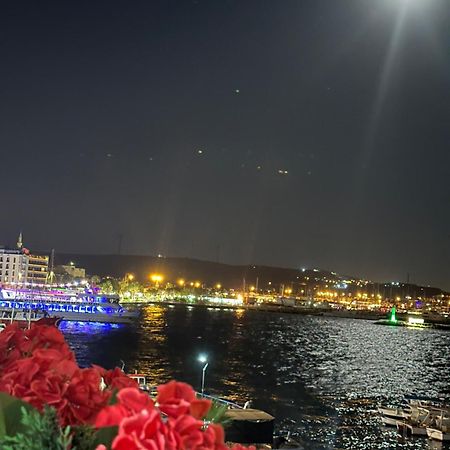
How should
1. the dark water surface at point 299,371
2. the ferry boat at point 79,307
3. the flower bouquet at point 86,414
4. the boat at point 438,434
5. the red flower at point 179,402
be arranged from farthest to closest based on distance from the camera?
the ferry boat at point 79,307 < the dark water surface at point 299,371 < the boat at point 438,434 < the red flower at point 179,402 < the flower bouquet at point 86,414

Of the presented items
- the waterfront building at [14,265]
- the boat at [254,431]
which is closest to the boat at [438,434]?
the boat at [254,431]

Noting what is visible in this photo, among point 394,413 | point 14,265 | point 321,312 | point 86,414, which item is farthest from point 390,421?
point 321,312

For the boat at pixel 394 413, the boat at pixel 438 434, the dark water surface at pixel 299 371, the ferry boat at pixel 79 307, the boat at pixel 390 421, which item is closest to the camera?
the boat at pixel 438 434

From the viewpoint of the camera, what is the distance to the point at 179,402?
130 cm

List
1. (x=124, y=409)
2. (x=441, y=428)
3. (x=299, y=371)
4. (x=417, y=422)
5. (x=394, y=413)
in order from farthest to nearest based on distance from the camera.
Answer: (x=299, y=371) < (x=394, y=413) < (x=417, y=422) < (x=441, y=428) < (x=124, y=409)

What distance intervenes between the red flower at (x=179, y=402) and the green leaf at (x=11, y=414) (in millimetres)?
290

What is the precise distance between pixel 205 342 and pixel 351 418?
40.5m

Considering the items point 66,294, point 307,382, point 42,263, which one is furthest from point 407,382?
point 42,263

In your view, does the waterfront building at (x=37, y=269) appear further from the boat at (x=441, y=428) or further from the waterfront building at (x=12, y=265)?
the boat at (x=441, y=428)

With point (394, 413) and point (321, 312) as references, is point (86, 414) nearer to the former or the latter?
point (394, 413)

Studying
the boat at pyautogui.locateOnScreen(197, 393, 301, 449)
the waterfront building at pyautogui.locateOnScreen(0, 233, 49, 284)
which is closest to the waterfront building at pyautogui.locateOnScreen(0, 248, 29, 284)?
the waterfront building at pyautogui.locateOnScreen(0, 233, 49, 284)

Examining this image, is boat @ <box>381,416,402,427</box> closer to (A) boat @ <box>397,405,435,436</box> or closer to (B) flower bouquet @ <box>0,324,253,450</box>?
(A) boat @ <box>397,405,435,436</box>

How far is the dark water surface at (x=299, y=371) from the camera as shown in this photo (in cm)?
2667

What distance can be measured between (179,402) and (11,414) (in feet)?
1.19
